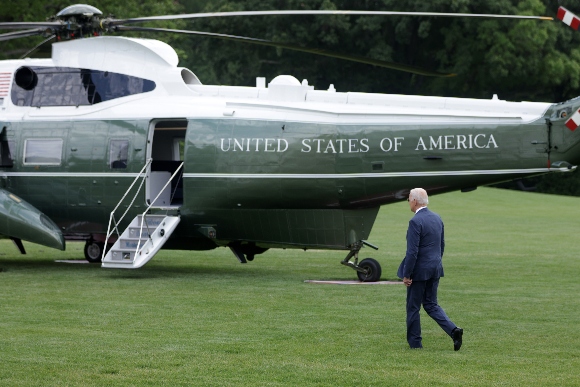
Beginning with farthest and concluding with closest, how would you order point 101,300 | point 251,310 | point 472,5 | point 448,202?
point 472,5, point 448,202, point 101,300, point 251,310

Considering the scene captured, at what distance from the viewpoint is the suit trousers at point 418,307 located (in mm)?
10492

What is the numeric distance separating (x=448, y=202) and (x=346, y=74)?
16.0 m

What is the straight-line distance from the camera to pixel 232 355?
10.2m

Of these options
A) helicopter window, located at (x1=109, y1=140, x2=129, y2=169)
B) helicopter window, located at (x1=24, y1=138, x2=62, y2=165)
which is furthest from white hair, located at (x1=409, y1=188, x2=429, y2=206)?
helicopter window, located at (x1=24, y1=138, x2=62, y2=165)

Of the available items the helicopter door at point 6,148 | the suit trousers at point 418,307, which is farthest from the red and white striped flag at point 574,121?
the helicopter door at point 6,148

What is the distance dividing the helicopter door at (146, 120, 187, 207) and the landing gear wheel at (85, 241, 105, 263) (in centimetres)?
229

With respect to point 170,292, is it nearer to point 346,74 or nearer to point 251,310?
point 251,310

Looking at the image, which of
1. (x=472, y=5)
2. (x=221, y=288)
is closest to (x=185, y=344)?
(x=221, y=288)

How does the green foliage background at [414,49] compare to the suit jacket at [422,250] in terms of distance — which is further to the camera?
the green foliage background at [414,49]

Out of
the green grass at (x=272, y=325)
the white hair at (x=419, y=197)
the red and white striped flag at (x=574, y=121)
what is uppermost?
the red and white striped flag at (x=574, y=121)

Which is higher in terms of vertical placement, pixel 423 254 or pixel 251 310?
pixel 423 254

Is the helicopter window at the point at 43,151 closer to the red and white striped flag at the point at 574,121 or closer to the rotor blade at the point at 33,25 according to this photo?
the rotor blade at the point at 33,25

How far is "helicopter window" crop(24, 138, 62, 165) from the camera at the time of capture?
Answer: 1862 cm

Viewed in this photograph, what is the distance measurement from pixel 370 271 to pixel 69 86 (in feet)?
22.4
